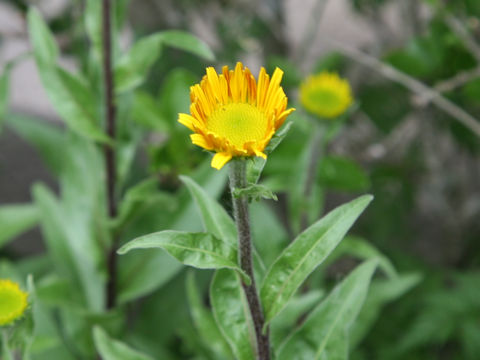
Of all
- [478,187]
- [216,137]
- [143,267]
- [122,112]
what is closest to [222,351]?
[143,267]

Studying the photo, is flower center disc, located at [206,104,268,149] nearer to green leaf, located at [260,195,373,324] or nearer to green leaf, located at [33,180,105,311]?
green leaf, located at [260,195,373,324]

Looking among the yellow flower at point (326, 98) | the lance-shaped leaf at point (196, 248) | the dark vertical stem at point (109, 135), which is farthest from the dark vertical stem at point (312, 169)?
the lance-shaped leaf at point (196, 248)

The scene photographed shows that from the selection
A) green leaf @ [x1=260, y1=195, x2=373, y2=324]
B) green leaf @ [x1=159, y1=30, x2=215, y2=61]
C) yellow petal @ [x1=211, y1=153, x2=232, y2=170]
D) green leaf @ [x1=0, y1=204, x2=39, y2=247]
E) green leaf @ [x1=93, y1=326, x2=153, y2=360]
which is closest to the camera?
yellow petal @ [x1=211, y1=153, x2=232, y2=170]

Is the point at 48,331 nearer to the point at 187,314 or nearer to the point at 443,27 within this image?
the point at 187,314

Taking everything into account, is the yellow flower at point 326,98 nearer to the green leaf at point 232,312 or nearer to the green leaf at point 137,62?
the green leaf at point 137,62

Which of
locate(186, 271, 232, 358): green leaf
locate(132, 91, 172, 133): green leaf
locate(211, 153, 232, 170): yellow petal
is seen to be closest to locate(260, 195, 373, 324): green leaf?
locate(211, 153, 232, 170): yellow petal

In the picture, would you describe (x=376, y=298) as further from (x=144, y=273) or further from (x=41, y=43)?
(x=41, y=43)
